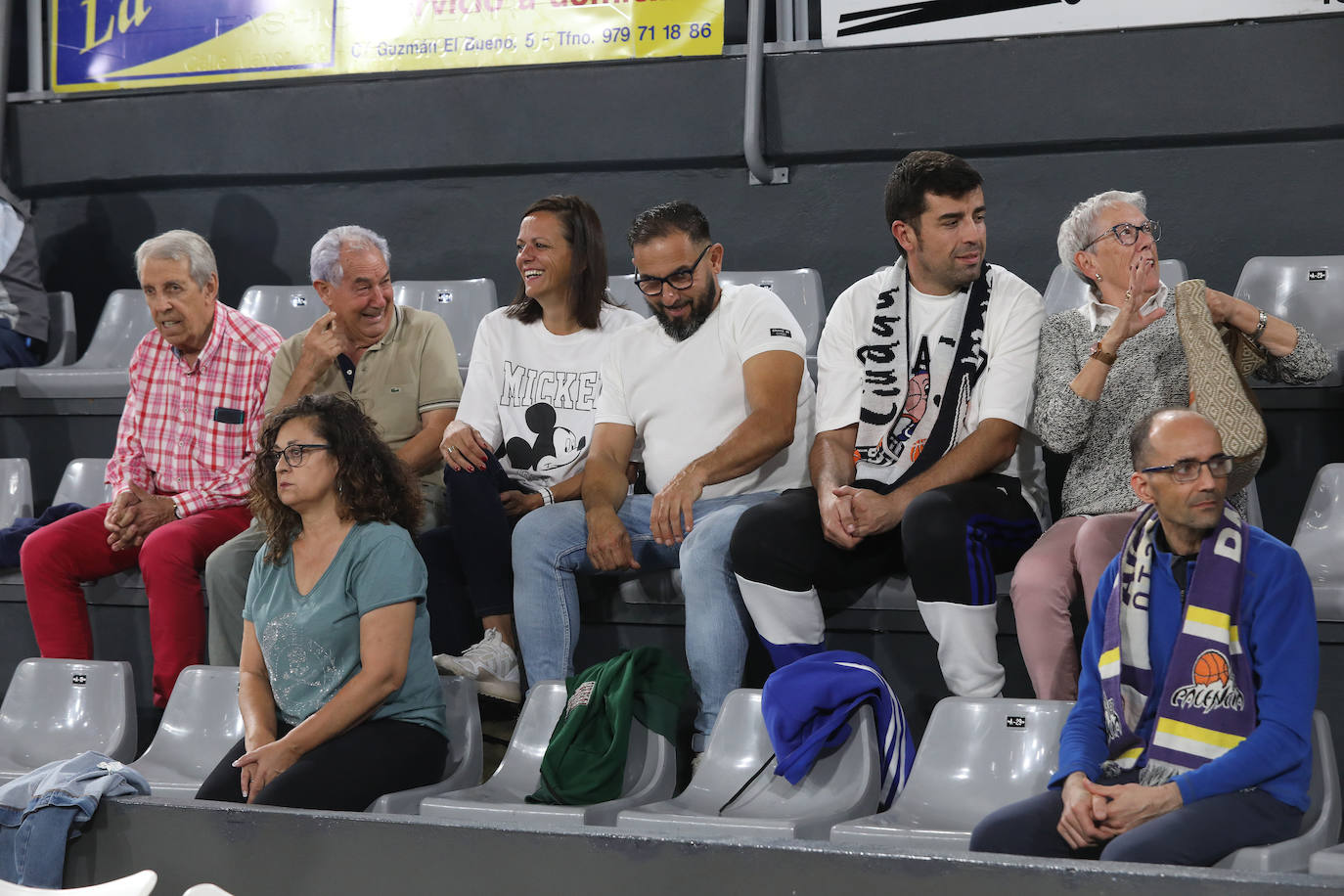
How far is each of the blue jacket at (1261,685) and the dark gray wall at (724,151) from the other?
239 cm

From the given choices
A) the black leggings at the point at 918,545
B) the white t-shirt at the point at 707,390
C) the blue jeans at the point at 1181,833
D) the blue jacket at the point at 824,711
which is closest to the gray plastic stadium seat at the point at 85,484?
the white t-shirt at the point at 707,390

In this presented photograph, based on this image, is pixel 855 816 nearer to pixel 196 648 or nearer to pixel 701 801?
pixel 701 801

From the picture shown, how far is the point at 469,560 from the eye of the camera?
331 cm

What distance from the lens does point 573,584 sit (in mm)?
3154

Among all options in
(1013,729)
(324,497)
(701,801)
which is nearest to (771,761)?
(701,801)

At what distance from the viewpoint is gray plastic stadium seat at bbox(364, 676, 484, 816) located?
2.87 meters

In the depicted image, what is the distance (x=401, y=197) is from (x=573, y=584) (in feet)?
8.09

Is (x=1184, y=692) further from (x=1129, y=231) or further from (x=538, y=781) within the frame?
(x=538, y=781)

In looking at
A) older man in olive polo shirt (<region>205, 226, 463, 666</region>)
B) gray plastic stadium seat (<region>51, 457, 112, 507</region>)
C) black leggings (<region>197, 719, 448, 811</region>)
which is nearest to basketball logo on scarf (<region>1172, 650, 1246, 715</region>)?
black leggings (<region>197, 719, 448, 811</region>)

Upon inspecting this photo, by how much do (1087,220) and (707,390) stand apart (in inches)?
35.0

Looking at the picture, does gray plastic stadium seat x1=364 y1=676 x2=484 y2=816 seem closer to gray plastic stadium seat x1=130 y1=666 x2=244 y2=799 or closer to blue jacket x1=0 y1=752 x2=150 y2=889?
gray plastic stadium seat x1=130 y1=666 x2=244 y2=799

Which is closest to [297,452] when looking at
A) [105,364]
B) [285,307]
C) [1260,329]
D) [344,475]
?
[344,475]

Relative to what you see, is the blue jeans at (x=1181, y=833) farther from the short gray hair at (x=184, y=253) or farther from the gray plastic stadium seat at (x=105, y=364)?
the gray plastic stadium seat at (x=105, y=364)

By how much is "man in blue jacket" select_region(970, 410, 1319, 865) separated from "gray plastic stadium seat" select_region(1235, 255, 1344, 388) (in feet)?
4.86
